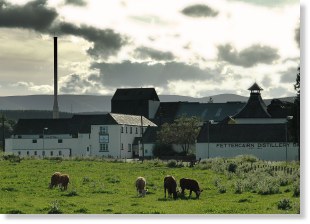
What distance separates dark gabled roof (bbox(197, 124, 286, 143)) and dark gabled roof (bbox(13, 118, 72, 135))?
26.3 m

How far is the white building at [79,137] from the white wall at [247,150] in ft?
50.4

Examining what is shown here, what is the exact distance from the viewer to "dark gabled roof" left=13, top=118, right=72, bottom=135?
93.5 metres

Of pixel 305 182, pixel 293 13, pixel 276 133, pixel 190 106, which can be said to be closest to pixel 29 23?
pixel 293 13

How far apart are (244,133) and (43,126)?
110ft

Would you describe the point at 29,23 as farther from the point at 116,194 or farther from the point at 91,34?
the point at 116,194

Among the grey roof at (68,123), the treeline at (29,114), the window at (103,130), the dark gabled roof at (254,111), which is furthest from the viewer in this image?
the treeline at (29,114)

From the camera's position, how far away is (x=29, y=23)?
71.2 feet

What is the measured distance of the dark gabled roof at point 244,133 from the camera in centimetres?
7150

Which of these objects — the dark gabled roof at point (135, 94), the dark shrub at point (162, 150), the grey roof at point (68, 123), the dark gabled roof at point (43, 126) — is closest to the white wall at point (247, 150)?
the dark shrub at point (162, 150)

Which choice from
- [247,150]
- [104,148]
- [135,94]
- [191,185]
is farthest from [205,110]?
[191,185]

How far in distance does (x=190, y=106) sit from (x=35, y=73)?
300 feet

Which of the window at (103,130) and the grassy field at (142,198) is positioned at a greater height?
the window at (103,130)

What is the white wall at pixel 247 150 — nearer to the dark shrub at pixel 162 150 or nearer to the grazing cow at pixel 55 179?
the dark shrub at pixel 162 150

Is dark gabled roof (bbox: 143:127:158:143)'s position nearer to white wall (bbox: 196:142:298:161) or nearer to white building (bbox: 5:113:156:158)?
white building (bbox: 5:113:156:158)
